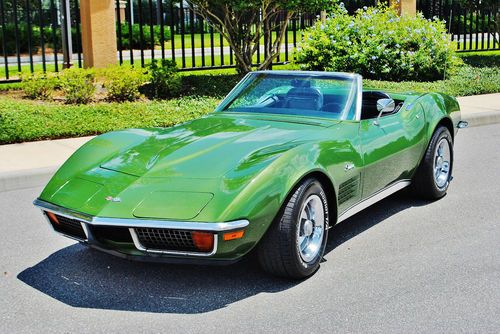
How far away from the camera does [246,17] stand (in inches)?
552

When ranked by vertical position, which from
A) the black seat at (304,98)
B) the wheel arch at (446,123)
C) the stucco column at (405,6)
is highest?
the stucco column at (405,6)

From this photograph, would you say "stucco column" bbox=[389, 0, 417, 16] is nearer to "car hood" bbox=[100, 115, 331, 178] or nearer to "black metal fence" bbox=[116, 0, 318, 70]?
"black metal fence" bbox=[116, 0, 318, 70]

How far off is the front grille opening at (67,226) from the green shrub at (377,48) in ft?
34.8

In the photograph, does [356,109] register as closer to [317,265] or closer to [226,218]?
[317,265]

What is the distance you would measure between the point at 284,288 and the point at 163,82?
862cm

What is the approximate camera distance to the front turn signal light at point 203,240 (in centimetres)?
442

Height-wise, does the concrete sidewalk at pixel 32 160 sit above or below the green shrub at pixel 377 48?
below

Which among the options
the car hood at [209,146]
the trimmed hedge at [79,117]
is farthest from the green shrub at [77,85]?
the car hood at [209,146]

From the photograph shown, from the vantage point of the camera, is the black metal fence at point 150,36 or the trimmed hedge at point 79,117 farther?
the black metal fence at point 150,36

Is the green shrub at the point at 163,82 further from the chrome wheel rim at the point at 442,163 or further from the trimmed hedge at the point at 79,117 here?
the chrome wheel rim at the point at 442,163

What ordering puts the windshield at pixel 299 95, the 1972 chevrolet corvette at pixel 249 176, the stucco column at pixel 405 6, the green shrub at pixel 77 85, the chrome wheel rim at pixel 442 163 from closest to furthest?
the 1972 chevrolet corvette at pixel 249 176 → the windshield at pixel 299 95 → the chrome wheel rim at pixel 442 163 → the green shrub at pixel 77 85 → the stucco column at pixel 405 6

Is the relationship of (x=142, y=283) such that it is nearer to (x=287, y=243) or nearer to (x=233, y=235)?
(x=233, y=235)

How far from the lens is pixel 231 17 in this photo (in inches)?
547

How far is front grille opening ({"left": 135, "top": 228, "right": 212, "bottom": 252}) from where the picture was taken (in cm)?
448
